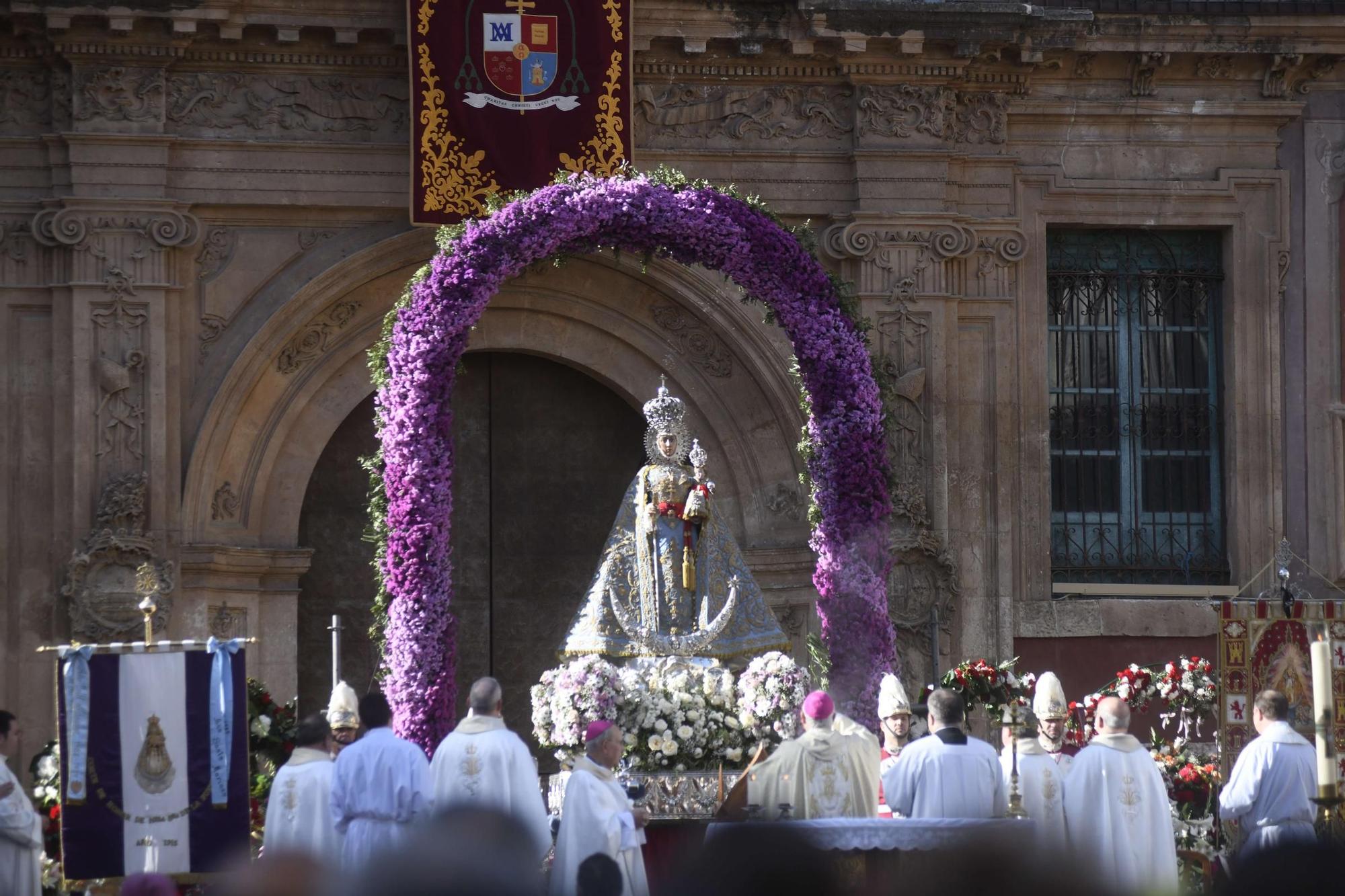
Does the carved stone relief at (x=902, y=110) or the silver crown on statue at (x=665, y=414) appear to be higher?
the carved stone relief at (x=902, y=110)

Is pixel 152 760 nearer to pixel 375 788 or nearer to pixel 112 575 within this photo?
pixel 375 788

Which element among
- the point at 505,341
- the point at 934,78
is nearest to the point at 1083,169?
the point at 934,78

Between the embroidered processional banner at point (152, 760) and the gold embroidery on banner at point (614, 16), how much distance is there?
19.9ft

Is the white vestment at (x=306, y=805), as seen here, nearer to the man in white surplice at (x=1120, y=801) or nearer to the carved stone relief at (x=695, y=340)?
the man in white surplice at (x=1120, y=801)

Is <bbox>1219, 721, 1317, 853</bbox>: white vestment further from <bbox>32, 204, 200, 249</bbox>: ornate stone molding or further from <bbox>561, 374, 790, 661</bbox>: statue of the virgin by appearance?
<bbox>32, 204, 200, 249</bbox>: ornate stone molding

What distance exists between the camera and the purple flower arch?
12531 mm

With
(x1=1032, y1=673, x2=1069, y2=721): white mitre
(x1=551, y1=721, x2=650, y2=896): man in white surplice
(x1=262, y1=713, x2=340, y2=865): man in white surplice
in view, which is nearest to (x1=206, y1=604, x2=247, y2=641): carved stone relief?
(x1=262, y1=713, x2=340, y2=865): man in white surplice

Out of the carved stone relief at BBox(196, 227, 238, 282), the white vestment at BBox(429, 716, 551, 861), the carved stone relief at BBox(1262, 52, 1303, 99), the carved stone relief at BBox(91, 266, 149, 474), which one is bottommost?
the white vestment at BBox(429, 716, 551, 861)

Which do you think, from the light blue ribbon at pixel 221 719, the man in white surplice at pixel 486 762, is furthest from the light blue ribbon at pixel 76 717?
the man in white surplice at pixel 486 762

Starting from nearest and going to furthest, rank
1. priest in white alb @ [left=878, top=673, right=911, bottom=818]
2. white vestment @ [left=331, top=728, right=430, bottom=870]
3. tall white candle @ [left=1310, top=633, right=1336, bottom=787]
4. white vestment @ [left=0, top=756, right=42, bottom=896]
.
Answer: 1. tall white candle @ [left=1310, top=633, right=1336, bottom=787]
2. white vestment @ [left=331, top=728, right=430, bottom=870]
3. white vestment @ [left=0, top=756, right=42, bottom=896]
4. priest in white alb @ [left=878, top=673, right=911, bottom=818]

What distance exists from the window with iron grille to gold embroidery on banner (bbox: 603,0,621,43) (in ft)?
11.9

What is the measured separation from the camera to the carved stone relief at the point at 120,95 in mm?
14477

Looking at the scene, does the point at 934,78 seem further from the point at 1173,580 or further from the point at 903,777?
the point at 903,777

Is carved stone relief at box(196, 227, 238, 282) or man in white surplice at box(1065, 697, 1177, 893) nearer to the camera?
man in white surplice at box(1065, 697, 1177, 893)
